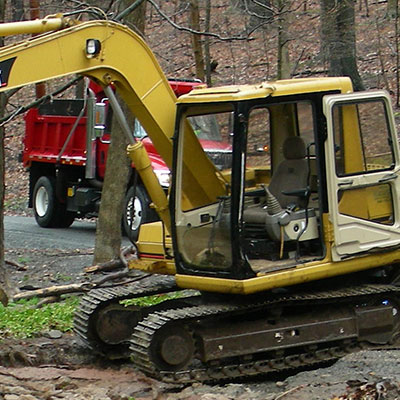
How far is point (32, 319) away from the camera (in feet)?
31.8

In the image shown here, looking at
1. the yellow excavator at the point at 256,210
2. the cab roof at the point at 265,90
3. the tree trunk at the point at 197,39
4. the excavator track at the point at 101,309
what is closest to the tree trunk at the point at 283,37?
the tree trunk at the point at 197,39

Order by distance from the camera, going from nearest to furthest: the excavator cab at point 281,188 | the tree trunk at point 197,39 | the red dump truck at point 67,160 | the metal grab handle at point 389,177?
the excavator cab at point 281,188 < the metal grab handle at point 389,177 < the red dump truck at point 67,160 < the tree trunk at point 197,39

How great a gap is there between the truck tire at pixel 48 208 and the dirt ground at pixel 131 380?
33.1 feet

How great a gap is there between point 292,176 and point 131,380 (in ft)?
7.90

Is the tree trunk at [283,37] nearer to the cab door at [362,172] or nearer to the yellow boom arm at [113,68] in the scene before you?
the cab door at [362,172]

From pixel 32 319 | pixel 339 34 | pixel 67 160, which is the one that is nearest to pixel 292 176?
pixel 32 319

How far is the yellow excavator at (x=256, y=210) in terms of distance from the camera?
7.87m

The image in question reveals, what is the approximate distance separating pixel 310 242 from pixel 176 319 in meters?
1.46

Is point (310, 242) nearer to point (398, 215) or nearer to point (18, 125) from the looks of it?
point (398, 215)

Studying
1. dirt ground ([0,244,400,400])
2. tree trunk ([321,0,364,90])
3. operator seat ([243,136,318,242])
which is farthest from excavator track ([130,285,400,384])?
tree trunk ([321,0,364,90])

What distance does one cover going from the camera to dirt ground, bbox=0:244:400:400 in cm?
723

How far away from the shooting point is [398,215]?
8695mm

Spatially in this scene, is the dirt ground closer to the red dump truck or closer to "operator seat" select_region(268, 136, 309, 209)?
"operator seat" select_region(268, 136, 309, 209)

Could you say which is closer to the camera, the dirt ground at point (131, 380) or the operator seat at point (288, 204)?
the dirt ground at point (131, 380)
